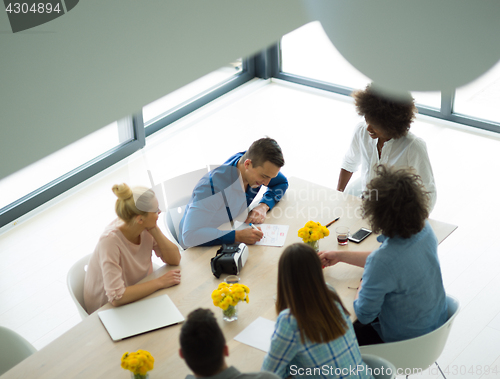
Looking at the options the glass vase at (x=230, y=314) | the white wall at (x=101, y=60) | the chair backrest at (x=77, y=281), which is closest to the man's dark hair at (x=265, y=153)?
the glass vase at (x=230, y=314)

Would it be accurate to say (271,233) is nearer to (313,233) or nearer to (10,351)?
(313,233)

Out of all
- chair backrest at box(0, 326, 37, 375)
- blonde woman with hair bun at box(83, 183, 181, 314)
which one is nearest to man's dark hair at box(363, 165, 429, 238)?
blonde woman with hair bun at box(83, 183, 181, 314)

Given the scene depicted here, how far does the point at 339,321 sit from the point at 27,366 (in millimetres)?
1213

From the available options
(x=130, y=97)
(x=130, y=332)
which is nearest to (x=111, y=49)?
(x=130, y=97)

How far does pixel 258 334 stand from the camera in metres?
2.07

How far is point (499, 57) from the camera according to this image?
293 mm

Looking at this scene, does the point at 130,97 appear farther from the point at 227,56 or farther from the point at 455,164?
the point at 455,164

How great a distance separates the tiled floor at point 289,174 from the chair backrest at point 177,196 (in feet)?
3.38

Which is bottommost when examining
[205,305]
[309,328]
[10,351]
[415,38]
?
[10,351]

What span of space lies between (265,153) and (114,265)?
1028 millimetres

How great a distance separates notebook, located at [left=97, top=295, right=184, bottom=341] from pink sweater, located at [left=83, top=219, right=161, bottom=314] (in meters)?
0.08

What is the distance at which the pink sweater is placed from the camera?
7.47ft

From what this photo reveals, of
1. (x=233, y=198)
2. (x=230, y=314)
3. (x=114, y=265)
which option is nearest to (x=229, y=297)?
(x=230, y=314)

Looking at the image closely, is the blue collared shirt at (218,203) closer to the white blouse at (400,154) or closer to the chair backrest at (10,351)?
the white blouse at (400,154)
